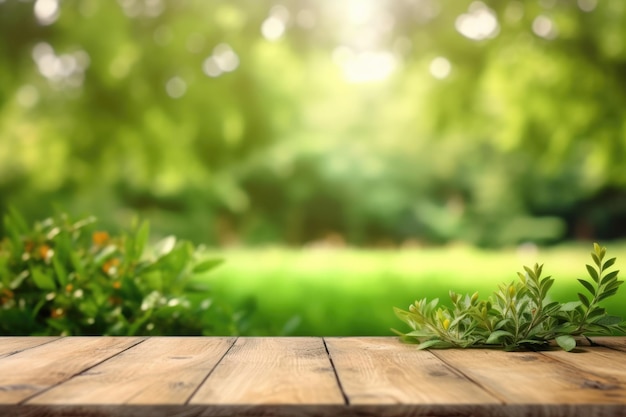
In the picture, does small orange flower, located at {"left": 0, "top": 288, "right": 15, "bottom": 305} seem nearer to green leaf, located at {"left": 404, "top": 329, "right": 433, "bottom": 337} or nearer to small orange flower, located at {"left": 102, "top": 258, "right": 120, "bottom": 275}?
small orange flower, located at {"left": 102, "top": 258, "right": 120, "bottom": 275}

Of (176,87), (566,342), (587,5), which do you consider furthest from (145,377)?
(587,5)

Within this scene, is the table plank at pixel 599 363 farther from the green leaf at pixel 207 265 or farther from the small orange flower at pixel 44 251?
the small orange flower at pixel 44 251

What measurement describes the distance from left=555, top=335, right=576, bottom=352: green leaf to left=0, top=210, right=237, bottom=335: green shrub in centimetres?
115

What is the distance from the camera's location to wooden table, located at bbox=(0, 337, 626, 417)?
0.84 m

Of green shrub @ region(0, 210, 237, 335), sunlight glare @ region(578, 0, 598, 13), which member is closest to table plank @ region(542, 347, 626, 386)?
green shrub @ region(0, 210, 237, 335)

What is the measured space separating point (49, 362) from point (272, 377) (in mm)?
435

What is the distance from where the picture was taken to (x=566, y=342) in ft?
4.41

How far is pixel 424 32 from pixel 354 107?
820 cm

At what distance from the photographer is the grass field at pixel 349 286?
358 centimetres

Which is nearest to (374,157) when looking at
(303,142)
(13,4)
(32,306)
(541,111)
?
(303,142)

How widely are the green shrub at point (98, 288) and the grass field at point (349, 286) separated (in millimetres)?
278

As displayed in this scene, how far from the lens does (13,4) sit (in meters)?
5.05

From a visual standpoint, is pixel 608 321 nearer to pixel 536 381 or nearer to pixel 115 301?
pixel 536 381

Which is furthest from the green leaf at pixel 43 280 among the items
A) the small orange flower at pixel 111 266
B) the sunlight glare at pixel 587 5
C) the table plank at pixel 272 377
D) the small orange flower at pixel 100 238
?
the sunlight glare at pixel 587 5
